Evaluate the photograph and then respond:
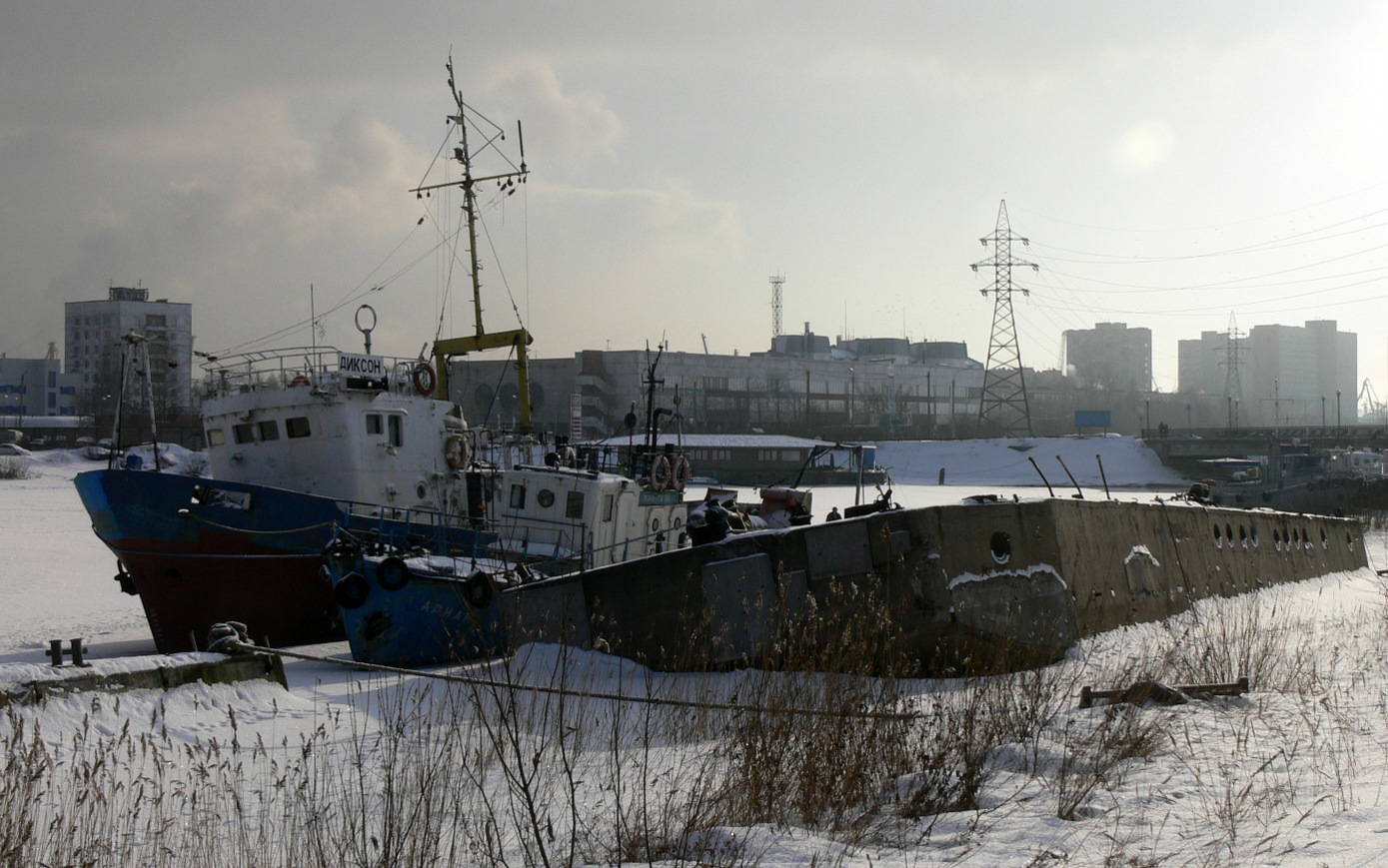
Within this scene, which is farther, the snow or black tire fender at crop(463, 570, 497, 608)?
black tire fender at crop(463, 570, 497, 608)

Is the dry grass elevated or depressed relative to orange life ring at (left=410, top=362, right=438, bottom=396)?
depressed

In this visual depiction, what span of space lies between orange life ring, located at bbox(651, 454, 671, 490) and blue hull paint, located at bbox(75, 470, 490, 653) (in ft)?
15.0

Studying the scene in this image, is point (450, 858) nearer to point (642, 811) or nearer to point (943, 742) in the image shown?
point (642, 811)

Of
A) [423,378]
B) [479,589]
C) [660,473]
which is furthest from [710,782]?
[423,378]

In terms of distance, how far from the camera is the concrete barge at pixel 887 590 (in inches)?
424

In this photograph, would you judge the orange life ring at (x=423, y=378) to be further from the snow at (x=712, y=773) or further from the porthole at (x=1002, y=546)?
the porthole at (x=1002, y=546)

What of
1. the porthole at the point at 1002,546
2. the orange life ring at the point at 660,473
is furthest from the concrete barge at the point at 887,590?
the orange life ring at the point at 660,473

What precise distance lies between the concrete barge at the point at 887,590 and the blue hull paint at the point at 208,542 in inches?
217

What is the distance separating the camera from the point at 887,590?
10641mm

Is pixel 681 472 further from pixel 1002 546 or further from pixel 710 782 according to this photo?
pixel 710 782

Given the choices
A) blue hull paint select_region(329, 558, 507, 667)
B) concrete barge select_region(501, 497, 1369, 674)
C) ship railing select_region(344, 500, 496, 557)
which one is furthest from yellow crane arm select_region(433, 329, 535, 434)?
concrete barge select_region(501, 497, 1369, 674)

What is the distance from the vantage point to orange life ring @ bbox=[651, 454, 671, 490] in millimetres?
20408

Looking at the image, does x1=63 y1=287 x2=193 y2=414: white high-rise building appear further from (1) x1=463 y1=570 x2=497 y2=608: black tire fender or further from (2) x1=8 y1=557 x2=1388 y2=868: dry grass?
(2) x1=8 y1=557 x2=1388 y2=868: dry grass

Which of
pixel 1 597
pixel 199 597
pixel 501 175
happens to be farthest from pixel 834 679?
pixel 501 175
